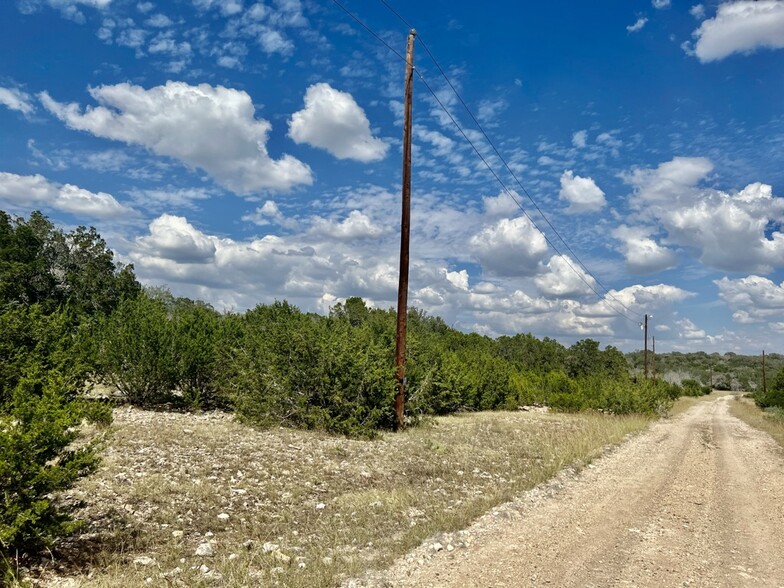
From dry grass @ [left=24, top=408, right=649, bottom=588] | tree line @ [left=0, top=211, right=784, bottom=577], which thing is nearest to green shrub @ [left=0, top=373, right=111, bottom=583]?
tree line @ [left=0, top=211, right=784, bottom=577]

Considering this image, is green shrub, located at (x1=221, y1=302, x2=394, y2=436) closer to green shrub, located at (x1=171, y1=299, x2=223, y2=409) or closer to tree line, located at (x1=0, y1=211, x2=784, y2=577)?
tree line, located at (x1=0, y1=211, x2=784, y2=577)

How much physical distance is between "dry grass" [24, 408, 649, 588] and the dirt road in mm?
669

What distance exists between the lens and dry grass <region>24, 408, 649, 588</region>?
5570 mm

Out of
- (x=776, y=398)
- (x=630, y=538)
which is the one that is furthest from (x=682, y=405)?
(x=630, y=538)

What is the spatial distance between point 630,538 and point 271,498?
5225mm

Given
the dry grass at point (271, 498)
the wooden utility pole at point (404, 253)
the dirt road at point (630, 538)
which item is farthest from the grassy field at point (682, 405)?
the dry grass at point (271, 498)

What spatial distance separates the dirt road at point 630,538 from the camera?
18.3 feet

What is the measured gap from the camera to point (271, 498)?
26.9ft

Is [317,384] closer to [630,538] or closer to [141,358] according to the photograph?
[141,358]

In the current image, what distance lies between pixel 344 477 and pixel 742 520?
259 inches

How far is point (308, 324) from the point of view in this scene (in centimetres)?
1677

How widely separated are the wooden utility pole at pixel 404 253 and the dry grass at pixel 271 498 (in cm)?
150

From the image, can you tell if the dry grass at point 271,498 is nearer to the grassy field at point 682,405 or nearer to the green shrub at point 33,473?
the green shrub at point 33,473

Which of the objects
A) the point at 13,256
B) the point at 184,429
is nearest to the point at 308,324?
the point at 184,429
